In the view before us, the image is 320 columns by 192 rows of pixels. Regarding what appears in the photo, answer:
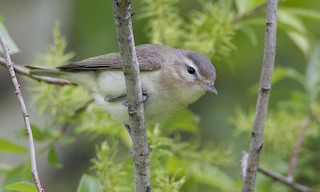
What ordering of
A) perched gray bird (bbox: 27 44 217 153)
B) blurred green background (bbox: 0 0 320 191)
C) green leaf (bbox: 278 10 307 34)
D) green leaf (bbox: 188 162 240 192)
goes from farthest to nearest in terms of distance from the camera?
blurred green background (bbox: 0 0 320 191) → green leaf (bbox: 278 10 307 34) → green leaf (bbox: 188 162 240 192) → perched gray bird (bbox: 27 44 217 153)

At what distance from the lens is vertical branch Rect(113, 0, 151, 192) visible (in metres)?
1.80

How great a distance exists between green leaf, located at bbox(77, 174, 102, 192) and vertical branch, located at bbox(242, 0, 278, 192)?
21.3 inches

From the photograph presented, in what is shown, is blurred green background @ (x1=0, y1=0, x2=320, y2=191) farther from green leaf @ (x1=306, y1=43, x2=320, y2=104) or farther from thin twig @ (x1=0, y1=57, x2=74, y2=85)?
thin twig @ (x1=0, y1=57, x2=74, y2=85)

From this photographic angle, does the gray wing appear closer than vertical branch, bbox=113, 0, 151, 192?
No

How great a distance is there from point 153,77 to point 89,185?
72 cm

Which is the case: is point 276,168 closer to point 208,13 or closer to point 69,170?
point 208,13

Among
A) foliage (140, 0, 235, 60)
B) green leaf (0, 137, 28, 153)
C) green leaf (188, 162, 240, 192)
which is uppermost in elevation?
foliage (140, 0, 235, 60)

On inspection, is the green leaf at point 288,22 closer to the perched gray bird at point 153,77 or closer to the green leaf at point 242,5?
the green leaf at point 242,5

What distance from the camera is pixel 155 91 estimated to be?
2785 millimetres

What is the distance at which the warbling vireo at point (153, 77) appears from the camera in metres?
2.78

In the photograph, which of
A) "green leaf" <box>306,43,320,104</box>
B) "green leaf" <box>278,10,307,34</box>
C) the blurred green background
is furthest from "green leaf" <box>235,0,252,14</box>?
the blurred green background

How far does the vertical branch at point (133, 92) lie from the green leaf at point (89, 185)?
171mm

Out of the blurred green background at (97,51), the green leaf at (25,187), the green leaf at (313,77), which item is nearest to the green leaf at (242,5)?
the green leaf at (313,77)

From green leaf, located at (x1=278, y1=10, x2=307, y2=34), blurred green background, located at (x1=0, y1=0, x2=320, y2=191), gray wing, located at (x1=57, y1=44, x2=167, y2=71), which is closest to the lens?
gray wing, located at (x1=57, y1=44, x2=167, y2=71)
